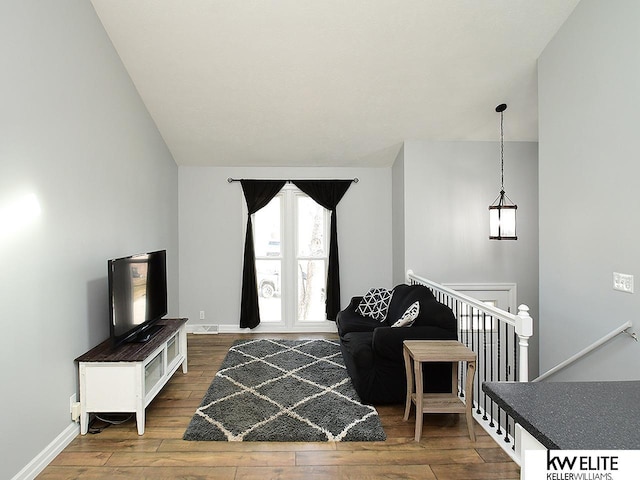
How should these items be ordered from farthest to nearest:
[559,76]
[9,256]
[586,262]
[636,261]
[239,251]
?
[239,251]
[559,76]
[586,262]
[636,261]
[9,256]

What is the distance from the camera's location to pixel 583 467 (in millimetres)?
880

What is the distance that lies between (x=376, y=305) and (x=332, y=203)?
1.85m

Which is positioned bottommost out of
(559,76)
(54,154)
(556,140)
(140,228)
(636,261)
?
(636,261)

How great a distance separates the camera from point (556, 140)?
364cm

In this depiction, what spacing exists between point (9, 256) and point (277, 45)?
276 centimetres

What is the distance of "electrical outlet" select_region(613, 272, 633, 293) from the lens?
2.83 metres

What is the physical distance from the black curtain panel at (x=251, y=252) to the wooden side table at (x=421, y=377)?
322cm

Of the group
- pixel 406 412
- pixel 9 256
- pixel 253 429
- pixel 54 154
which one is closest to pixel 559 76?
pixel 406 412

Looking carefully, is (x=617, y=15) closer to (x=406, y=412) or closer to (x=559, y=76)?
(x=559, y=76)

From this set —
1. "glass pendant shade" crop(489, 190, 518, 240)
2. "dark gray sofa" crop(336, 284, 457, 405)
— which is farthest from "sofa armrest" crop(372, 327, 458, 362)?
"glass pendant shade" crop(489, 190, 518, 240)

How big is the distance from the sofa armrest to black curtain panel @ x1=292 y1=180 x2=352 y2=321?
2.58 m

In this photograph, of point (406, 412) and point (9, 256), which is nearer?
point (9, 256)

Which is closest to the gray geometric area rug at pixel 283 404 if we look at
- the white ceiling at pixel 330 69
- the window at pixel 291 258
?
the window at pixel 291 258

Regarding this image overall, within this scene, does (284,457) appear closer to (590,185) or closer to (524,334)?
(524,334)
